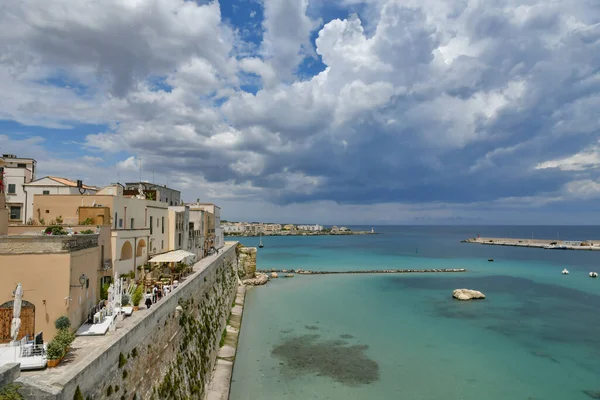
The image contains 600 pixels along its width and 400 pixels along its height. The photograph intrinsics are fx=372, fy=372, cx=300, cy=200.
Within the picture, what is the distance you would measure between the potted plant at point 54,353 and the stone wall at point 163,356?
933 millimetres

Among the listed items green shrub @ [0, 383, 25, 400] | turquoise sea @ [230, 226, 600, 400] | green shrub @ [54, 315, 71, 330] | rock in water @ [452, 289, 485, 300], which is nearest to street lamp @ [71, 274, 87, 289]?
green shrub @ [54, 315, 71, 330]

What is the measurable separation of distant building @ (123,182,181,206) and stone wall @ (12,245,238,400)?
46.2 feet

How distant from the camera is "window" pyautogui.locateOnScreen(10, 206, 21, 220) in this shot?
27.7 metres

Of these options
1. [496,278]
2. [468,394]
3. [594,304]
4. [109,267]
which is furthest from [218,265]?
[496,278]

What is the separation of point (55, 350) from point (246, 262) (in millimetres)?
50900

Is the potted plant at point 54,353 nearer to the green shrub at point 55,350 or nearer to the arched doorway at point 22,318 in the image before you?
the green shrub at point 55,350

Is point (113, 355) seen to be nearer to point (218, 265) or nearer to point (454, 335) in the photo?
point (218, 265)

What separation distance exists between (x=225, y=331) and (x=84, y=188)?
16850mm

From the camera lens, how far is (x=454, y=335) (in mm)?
33312

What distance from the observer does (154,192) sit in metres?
→ 38.1

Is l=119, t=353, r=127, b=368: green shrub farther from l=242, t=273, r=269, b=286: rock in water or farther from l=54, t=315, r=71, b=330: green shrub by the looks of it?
l=242, t=273, r=269, b=286: rock in water

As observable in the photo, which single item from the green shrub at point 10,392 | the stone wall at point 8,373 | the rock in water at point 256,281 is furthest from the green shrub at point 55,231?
the rock in water at point 256,281

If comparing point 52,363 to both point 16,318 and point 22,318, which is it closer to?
point 16,318

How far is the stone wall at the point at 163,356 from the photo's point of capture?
393 inches
